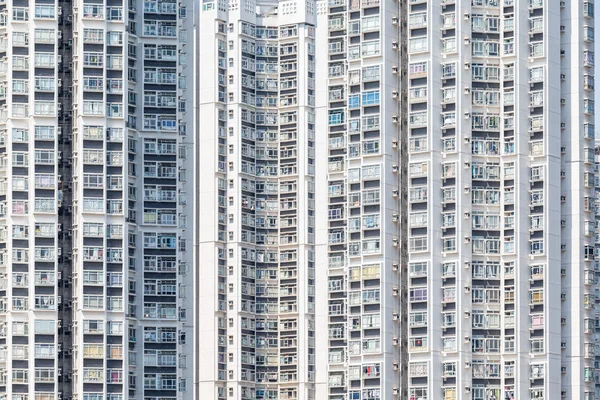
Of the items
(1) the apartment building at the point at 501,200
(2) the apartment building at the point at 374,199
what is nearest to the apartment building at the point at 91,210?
(2) the apartment building at the point at 374,199

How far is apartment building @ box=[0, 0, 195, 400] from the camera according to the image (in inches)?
6137

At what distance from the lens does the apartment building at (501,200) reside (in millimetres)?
155875

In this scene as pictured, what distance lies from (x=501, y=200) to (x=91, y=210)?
30270 mm

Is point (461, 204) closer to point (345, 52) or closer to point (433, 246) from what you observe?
point (433, 246)

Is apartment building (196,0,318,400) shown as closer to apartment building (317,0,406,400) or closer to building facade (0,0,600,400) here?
building facade (0,0,600,400)

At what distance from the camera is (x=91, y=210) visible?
6186 inches

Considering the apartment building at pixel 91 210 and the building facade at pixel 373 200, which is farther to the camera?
the building facade at pixel 373 200

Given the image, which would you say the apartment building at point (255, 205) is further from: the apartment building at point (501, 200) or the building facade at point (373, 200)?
the apartment building at point (501, 200)

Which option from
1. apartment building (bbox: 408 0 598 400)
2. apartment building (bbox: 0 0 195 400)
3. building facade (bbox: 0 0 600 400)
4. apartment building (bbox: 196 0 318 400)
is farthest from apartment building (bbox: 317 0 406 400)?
apartment building (bbox: 0 0 195 400)

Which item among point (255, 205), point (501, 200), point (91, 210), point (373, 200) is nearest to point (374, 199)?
point (373, 200)

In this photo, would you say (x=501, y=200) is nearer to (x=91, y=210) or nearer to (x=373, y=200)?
(x=373, y=200)

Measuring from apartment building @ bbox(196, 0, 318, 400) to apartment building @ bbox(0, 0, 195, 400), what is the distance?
1507 cm

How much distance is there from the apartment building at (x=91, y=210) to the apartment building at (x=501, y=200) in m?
18.7

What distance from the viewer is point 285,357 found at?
180375mm
